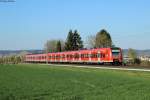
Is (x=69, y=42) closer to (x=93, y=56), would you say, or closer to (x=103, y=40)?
(x=103, y=40)

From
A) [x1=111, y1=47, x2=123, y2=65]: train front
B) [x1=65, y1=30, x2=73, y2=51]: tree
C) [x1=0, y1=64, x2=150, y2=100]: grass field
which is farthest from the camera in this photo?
[x1=65, y1=30, x2=73, y2=51]: tree

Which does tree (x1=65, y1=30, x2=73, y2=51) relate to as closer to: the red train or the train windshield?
the red train

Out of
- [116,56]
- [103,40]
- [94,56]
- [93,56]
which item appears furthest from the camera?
[103,40]

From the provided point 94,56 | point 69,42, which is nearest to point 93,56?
A: point 94,56

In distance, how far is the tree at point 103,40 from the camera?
385 feet

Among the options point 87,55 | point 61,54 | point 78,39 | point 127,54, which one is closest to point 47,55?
point 61,54

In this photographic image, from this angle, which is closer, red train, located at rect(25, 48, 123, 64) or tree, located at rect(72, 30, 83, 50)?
red train, located at rect(25, 48, 123, 64)

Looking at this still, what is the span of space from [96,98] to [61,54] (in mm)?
71179

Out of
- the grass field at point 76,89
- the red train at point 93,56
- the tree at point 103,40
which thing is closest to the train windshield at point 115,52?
the red train at point 93,56

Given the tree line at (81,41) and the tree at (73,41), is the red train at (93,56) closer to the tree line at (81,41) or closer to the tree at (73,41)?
the tree line at (81,41)

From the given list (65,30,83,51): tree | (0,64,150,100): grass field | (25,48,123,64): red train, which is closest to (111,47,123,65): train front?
(25,48,123,64): red train

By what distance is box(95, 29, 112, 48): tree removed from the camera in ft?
385

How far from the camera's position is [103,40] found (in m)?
118

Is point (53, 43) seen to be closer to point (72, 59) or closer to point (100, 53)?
point (72, 59)
